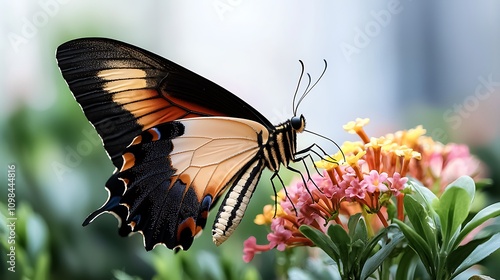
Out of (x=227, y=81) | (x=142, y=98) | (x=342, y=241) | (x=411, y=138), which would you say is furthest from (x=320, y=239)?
(x=227, y=81)

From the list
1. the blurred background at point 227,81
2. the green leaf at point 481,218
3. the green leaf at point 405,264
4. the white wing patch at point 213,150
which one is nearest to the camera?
the green leaf at point 481,218

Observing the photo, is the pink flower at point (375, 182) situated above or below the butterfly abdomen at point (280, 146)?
below

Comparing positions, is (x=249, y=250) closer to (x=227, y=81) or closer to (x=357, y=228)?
(x=357, y=228)

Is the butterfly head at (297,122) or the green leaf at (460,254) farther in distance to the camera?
the butterfly head at (297,122)

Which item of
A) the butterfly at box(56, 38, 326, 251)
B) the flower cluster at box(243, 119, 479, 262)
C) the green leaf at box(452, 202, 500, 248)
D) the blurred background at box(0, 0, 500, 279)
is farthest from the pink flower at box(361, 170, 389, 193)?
the blurred background at box(0, 0, 500, 279)

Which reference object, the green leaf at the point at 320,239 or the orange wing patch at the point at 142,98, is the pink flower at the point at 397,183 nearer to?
the green leaf at the point at 320,239

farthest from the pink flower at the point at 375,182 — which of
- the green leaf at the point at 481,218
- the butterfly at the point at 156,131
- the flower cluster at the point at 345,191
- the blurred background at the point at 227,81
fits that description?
the blurred background at the point at 227,81

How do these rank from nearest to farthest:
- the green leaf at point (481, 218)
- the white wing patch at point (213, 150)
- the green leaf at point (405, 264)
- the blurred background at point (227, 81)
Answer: the green leaf at point (481, 218), the green leaf at point (405, 264), the white wing patch at point (213, 150), the blurred background at point (227, 81)

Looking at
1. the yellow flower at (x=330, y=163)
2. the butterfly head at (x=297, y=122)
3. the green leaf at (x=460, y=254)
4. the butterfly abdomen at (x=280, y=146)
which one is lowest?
the green leaf at (x=460, y=254)
